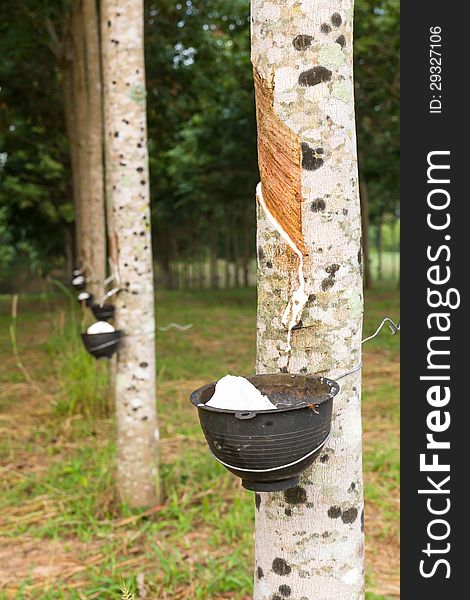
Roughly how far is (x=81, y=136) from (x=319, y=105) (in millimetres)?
6071

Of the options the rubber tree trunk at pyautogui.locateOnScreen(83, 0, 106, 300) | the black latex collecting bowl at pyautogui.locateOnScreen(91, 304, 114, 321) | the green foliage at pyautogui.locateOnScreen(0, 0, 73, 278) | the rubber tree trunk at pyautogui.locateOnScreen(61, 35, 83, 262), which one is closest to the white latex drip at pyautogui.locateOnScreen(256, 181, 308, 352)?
the black latex collecting bowl at pyautogui.locateOnScreen(91, 304, 114, 321)

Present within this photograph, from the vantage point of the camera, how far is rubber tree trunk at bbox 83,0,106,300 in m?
5.64

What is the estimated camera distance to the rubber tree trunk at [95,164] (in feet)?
18.5

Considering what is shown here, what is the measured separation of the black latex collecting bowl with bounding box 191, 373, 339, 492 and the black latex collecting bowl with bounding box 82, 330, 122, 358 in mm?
2020

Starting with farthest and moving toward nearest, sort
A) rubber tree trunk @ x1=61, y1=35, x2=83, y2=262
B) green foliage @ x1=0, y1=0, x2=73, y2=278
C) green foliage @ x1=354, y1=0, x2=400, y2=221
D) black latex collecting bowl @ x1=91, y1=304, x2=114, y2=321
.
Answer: green foliage @ x1=354, y1=0, x2=400, y2=221 < rubber tree trunk @ x1=61, y1=35, x2=83, y2=262 < green foliage @ x1=0, y1=0, x2=73, y2=278 < black latex collecting bowl @ x1=91, y1=304, x2=114, y2=321

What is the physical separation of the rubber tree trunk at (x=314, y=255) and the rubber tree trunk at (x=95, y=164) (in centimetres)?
423

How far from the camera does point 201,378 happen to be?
246 inches

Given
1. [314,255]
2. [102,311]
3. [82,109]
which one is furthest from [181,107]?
[314,255]

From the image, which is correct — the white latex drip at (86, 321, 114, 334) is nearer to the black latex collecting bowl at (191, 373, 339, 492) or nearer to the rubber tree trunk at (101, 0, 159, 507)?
the rubber tree trunk at (101, 0, 159, 507)

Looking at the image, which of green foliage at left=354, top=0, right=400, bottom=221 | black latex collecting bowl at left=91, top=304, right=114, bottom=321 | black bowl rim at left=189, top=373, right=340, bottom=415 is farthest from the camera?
green foliage at left=354, top=0, right=400, bottom=221

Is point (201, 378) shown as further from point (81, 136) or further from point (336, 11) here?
point (336, 11)

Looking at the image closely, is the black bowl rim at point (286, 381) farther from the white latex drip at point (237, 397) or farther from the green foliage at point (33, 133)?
the green foliage at point (33, 133)

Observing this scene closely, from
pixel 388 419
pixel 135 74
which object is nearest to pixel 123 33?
pixel 135 74

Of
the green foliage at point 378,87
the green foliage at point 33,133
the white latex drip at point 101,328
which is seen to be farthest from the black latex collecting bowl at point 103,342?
the green foliage at point 378,87
